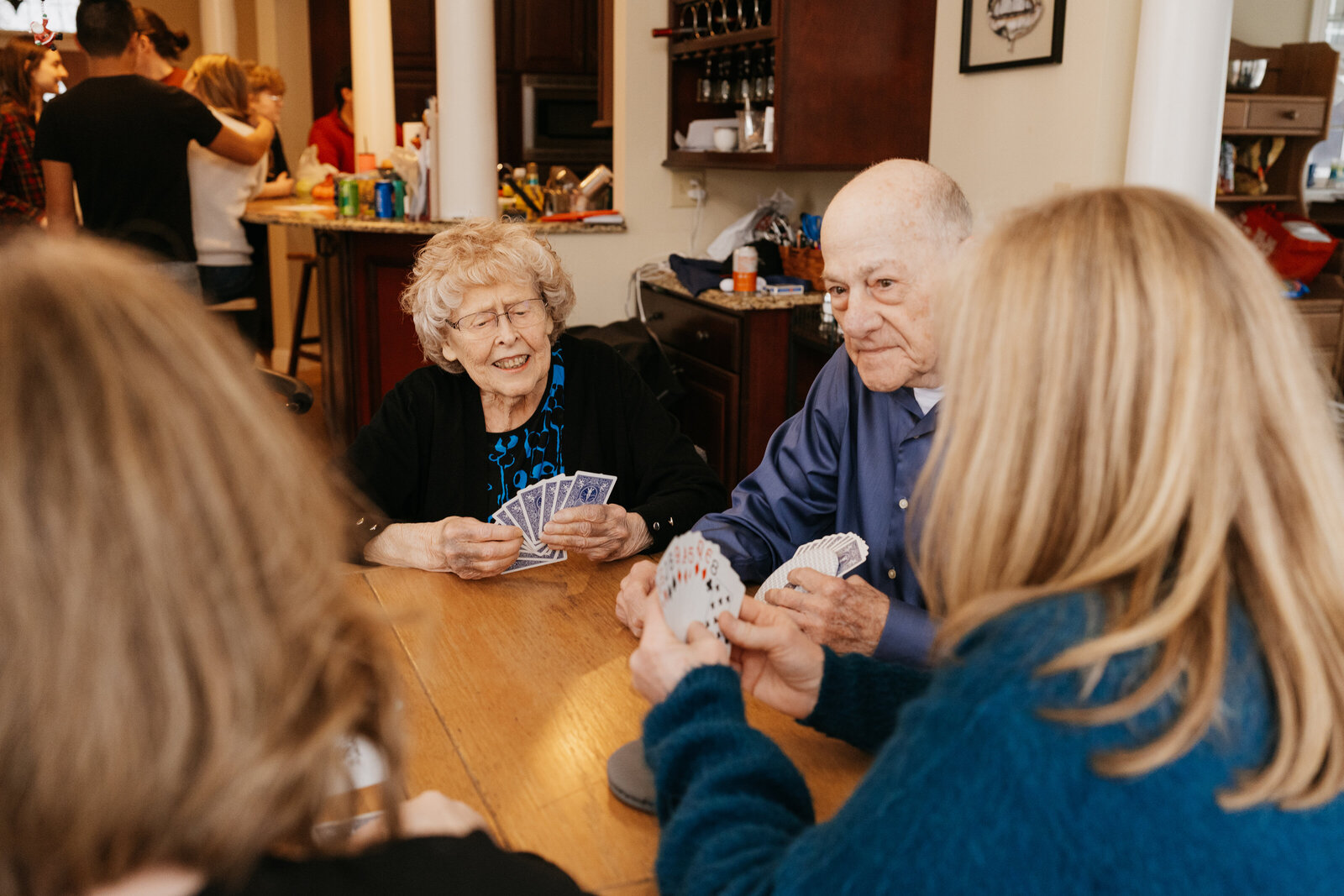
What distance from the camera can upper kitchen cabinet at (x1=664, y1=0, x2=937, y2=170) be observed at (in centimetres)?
385

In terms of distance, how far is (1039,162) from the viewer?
3221 mm

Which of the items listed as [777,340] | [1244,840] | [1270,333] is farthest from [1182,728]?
[777,340]

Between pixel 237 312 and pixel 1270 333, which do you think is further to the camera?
pixel 237 312

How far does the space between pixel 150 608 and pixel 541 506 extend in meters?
1.31

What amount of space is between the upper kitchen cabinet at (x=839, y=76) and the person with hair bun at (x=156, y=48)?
91.4 inches

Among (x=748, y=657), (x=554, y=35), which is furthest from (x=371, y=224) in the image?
(x=554, y=35)

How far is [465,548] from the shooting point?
5.87 feet

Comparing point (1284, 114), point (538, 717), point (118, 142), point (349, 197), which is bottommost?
point (538, 717)

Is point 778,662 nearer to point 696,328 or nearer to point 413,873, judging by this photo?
point 413,873

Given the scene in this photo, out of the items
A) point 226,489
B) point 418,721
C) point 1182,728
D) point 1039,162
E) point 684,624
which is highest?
point 1039,162

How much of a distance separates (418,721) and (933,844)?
2.46ft

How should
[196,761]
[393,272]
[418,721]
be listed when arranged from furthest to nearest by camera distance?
[393,272], [418,721], [196,761]

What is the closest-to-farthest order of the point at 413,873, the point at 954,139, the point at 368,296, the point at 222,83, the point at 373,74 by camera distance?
1. the point at 413,873
2. the point at 954,139
3. the point at 368,296
4. the point at 222,83
5. the point at 373,74

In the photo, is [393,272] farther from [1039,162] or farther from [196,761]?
[196,761]
